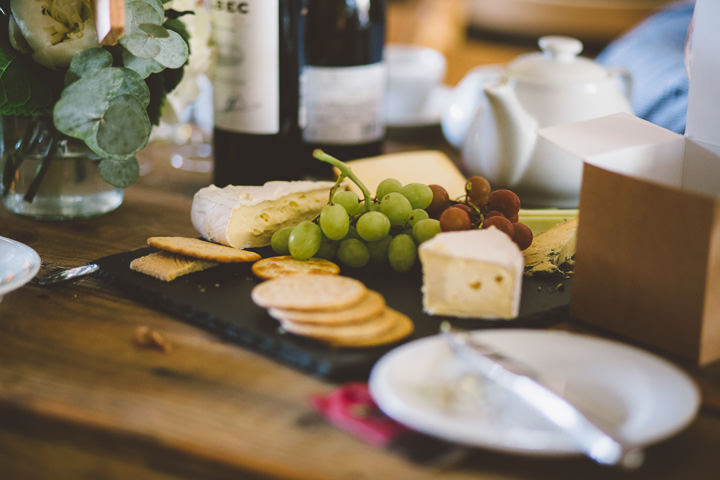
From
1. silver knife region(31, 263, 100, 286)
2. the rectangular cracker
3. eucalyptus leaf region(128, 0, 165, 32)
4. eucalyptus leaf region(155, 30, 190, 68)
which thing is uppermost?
eucalyptus leaf region(128, 0, 165, 32)

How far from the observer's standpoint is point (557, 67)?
102 centimetres

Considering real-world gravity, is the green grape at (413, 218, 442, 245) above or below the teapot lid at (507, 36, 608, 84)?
below

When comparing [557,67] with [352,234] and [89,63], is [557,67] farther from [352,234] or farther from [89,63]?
[89,63]

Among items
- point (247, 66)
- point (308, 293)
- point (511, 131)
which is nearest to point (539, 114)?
point (511, 131)

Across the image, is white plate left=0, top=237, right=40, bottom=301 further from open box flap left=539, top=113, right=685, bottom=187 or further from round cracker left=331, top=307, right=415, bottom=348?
open box flap left=539, top=113, right=685, bottom=187

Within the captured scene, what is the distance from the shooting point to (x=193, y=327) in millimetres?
671

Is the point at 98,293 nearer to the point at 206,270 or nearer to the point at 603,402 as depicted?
the point at 206,270

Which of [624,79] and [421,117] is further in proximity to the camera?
[421,117]

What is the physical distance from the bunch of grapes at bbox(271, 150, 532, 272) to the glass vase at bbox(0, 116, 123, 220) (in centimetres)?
29

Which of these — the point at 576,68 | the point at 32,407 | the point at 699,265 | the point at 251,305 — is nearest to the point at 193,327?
the point at 251,305

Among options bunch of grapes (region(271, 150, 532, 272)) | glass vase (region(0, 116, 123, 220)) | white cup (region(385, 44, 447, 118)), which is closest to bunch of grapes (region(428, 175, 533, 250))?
bunch of grapes (region(271, 150, 532, 272))

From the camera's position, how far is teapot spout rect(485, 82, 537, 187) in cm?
97

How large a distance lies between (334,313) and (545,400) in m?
0.19

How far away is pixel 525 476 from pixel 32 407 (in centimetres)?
34
